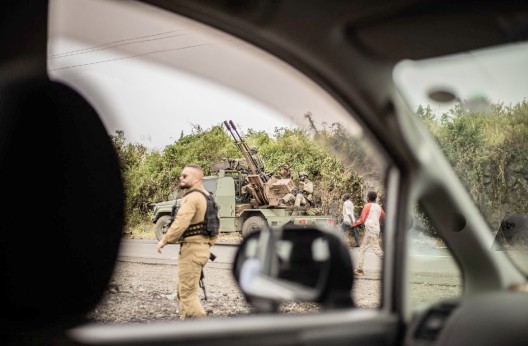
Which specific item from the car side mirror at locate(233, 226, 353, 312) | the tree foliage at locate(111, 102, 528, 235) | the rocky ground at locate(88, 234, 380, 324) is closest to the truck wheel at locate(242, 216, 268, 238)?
the rocky ground at locate(88, 234, 380, 324)

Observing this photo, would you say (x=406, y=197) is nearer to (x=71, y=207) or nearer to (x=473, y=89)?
(x=473, y=89)

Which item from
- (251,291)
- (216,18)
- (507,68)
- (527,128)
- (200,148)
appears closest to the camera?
(251,291)

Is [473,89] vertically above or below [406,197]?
above

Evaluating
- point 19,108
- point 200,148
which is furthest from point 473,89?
point 200,148

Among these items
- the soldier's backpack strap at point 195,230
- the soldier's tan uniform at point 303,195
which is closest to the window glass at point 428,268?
the soldier's backpack strap at point 195,230

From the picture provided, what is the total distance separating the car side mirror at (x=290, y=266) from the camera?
4.55ft

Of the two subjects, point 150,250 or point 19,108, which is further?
point 150,250

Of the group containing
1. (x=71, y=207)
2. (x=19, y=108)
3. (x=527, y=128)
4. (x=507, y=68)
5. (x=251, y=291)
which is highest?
(x=507, y=68)

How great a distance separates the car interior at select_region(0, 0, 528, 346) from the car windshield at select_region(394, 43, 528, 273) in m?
0.01

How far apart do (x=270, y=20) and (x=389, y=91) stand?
0.34m

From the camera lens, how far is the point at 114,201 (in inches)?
43.6

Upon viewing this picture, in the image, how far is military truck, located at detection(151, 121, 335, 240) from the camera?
378 cm

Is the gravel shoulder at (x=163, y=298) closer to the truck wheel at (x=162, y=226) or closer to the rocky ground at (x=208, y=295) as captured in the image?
the rocky ground at (x=208, y=295)

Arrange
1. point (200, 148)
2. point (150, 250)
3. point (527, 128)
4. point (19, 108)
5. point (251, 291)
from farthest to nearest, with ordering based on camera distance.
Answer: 1. point (150, 250)
2. point (200, 148)
3. point (527, 128)
4. point (251, 291)
5. point (19, 108)
